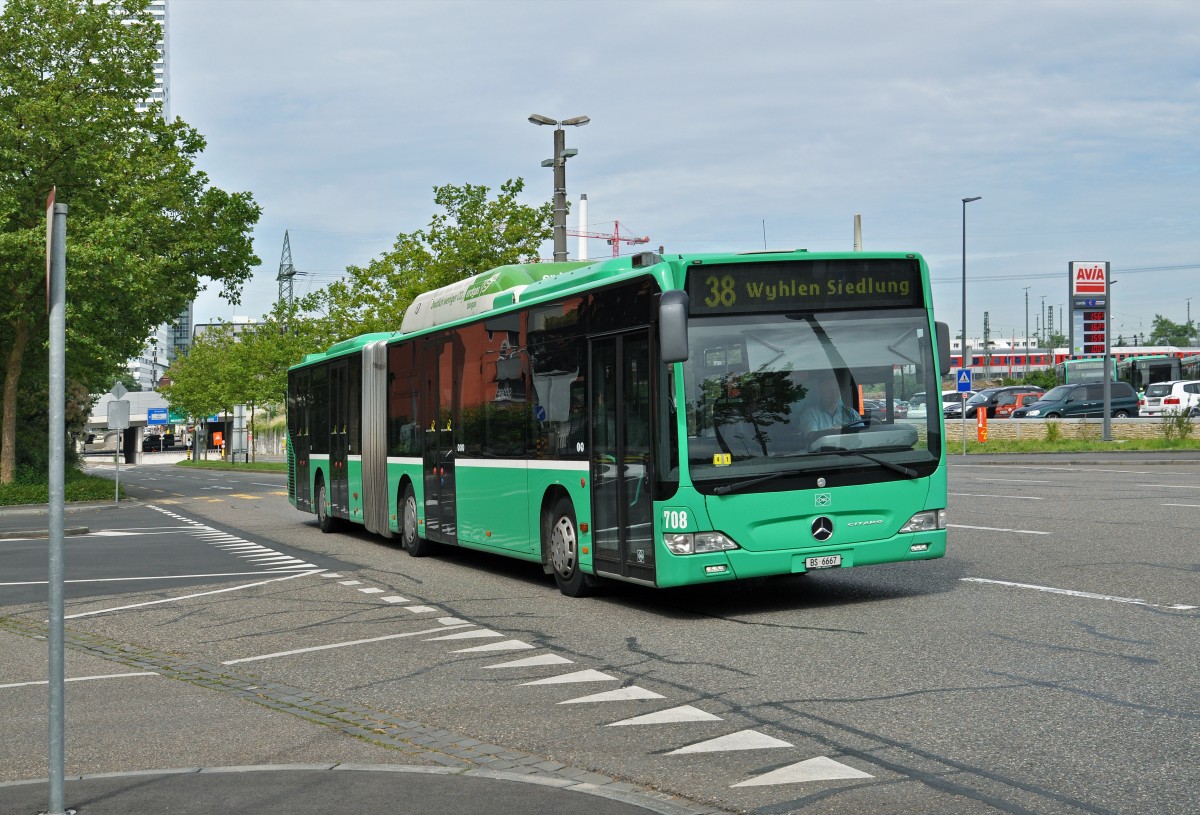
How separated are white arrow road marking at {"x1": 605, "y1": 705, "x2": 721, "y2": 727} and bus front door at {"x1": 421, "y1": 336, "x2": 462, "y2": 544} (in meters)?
8.79

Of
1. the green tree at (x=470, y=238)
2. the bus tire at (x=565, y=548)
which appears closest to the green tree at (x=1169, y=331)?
the green tree at (x=470, y=238)

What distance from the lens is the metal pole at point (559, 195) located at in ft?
86.7

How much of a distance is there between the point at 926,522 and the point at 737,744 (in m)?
5.37

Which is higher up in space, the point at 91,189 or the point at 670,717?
the point at 91,189

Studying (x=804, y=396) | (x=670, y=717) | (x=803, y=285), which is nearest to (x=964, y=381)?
(x=803, y=285)

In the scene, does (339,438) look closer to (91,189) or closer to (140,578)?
(140,578)

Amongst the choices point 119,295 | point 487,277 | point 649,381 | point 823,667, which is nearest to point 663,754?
point 823,667

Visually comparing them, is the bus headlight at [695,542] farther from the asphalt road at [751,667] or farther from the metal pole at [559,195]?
the metal pole at [559,195]

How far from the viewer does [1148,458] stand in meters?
35.9

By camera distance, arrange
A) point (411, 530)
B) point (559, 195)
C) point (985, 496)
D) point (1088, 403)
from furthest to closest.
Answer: point (1088, 403)
point (559, 195)
point (985, 496)
point (411, 530)

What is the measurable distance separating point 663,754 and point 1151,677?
305cm

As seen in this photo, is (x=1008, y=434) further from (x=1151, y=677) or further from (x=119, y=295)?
(x=1151, y=677)

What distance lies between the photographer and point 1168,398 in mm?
58562

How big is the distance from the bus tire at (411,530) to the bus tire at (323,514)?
4.40 meters
